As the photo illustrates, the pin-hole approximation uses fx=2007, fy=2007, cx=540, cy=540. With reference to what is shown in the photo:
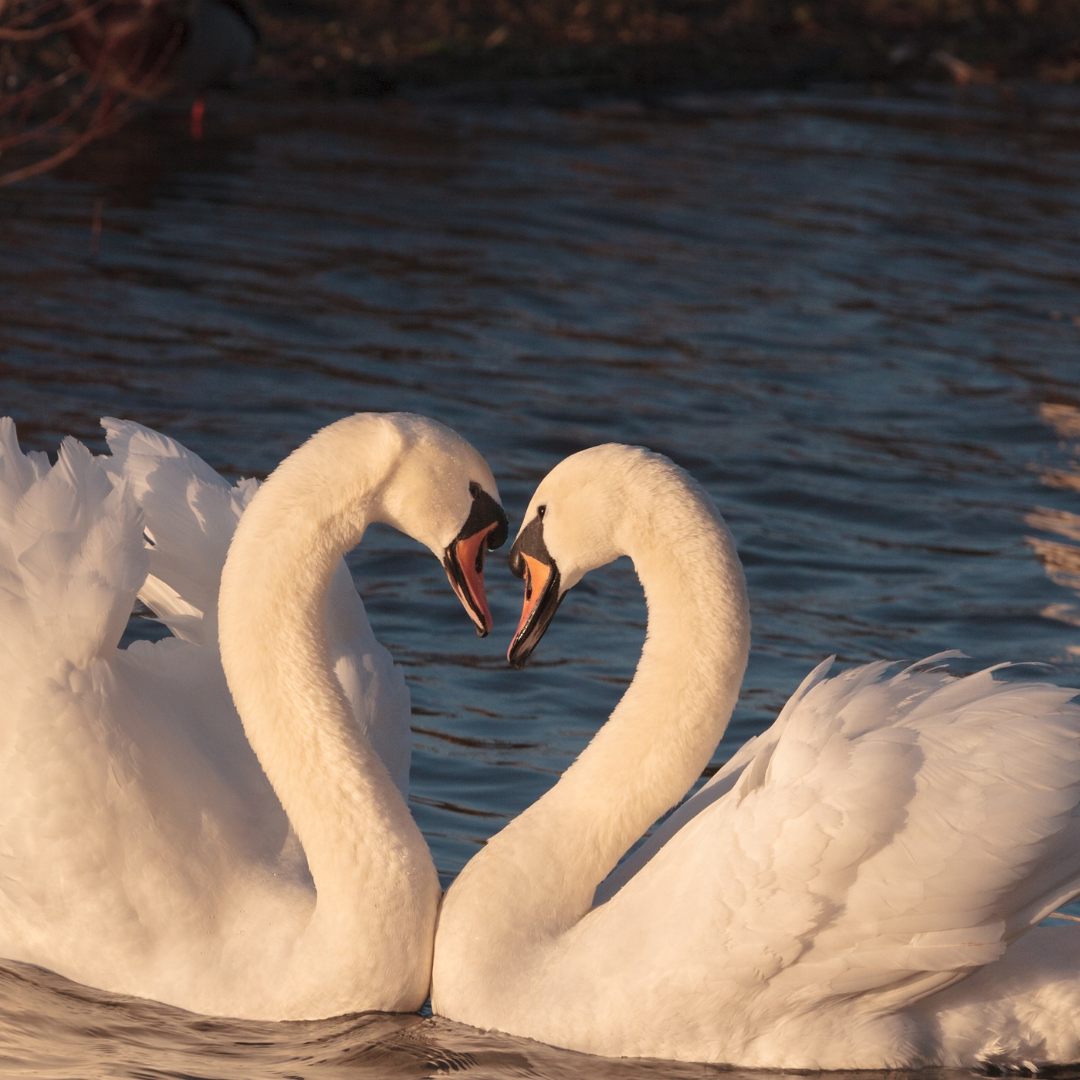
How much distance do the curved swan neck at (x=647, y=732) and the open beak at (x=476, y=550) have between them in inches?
10.0

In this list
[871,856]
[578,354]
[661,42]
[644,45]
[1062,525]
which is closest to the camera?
[871,856]

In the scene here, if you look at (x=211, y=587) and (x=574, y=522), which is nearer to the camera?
(x=574, y=522)

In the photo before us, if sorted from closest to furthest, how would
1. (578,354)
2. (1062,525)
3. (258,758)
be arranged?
(258,758) → (1062,525) → (578,354)

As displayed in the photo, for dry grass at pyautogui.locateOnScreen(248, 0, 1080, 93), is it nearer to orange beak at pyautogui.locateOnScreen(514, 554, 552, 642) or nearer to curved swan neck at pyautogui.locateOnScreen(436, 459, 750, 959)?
orange beak at pyautogui.locateOnScreen(514, 554, 552, 642)

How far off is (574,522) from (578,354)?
21.5ft

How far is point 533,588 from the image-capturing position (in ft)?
16.1

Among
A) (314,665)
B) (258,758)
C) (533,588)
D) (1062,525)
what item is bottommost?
(1062,525)

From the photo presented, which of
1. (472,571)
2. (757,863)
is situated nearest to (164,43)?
(472,571)

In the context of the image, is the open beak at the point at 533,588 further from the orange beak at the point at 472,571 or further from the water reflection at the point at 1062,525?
the water reflection at the point at 1062,525

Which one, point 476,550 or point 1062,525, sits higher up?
point 476,550

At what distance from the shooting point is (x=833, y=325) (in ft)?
39.2

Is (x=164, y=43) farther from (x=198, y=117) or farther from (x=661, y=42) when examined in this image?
(x=661, y=42)

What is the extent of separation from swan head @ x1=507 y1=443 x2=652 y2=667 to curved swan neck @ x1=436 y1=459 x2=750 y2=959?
1cm

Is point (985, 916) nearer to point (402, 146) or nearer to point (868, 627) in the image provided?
point (868, 627)
